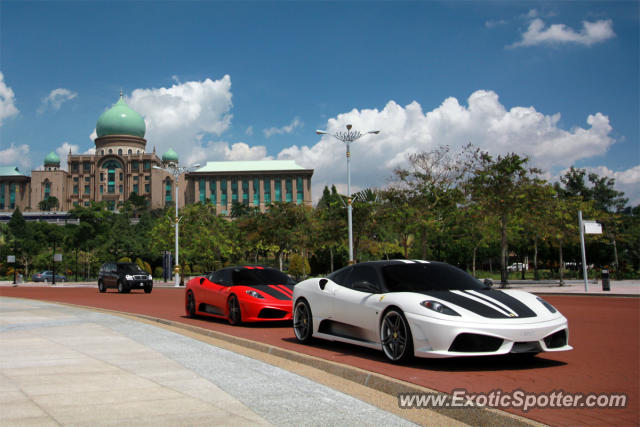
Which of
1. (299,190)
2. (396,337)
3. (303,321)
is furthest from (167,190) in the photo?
(396,337)

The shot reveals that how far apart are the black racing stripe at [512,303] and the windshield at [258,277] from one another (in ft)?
21.4

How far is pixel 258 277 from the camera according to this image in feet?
43.9

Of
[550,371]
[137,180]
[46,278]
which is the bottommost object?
[46,278]

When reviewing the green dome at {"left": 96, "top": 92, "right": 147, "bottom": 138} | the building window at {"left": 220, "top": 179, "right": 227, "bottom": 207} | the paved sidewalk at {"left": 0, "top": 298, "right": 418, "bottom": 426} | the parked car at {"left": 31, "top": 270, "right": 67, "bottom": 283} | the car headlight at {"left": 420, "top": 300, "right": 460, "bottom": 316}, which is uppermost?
the green dome at {"left": 96, "top": 92, "right": 147, "bottom": 138}

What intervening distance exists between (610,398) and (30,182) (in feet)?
588

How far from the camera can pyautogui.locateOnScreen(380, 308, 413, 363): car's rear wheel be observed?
6.93m

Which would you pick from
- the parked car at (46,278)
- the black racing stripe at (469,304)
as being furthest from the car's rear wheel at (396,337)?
the parked car at (46,278)

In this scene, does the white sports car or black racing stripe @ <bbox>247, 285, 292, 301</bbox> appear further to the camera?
black racing stripe @ <bbox>247, 285, 292, 301</bbox>

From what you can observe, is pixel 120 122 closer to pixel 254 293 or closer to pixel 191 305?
pixel 191 305

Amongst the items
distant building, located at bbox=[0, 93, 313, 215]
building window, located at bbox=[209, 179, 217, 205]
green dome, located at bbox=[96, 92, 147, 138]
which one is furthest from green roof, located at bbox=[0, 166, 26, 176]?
building window, located at bbox=[209, 179, 217, 205]

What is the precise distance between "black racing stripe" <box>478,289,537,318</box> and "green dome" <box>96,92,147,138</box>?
150212mm

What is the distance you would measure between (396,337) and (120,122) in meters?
150

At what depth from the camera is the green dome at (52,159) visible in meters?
164

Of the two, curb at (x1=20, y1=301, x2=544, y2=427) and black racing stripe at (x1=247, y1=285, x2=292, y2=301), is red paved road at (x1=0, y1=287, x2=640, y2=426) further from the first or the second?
Answer: black racing stripe at (x1=247, y1=285, x2=292, y2=301)
